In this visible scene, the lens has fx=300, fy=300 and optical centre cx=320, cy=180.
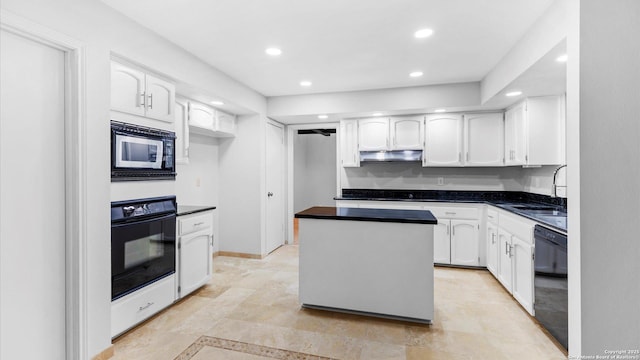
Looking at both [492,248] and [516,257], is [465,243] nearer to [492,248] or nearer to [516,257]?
[492,248]

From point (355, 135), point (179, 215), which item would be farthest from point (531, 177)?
point (179, 215)

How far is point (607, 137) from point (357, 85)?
366 centimetres

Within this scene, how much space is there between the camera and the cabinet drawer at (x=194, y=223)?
294 centimetres

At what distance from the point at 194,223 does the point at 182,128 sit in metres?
1.07

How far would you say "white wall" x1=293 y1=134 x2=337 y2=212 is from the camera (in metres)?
7.55

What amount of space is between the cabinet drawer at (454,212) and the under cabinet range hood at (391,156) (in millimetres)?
771

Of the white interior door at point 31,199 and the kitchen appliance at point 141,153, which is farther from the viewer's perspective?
the kitchen appliance at point 141,153

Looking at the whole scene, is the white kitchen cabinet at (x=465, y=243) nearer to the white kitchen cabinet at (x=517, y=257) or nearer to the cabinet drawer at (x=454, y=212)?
the cabinet drawer at (x=454, y=212)

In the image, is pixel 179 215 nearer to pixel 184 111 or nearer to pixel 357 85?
pixel 184 111

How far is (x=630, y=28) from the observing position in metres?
0.56

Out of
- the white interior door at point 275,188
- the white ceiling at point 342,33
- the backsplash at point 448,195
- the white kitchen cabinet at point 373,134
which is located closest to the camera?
the white ceiling at point 342,33

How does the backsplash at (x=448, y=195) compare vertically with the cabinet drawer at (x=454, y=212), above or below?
above

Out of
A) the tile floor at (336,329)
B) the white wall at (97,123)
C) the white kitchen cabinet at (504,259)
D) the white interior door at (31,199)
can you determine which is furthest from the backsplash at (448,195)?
the white interior door at (31,199)

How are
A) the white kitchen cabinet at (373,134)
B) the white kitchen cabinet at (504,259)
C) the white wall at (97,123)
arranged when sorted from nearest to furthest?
the white wall at (97,123)
the white kitchen cabinet at (504,259)
the white kitchen cabinet at (373,134)
